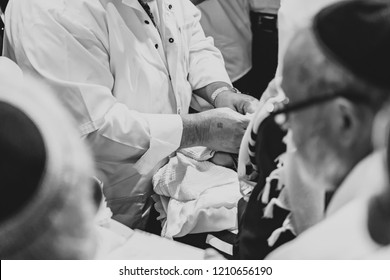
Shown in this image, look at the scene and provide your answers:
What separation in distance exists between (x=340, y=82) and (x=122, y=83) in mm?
649

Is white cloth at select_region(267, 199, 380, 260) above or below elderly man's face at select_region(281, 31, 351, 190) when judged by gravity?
below

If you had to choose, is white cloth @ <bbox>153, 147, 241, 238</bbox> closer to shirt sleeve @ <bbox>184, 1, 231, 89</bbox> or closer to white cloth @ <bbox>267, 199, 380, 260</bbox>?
shirt sleeve @ <bbox>184, 1, 231, 89</bbox>

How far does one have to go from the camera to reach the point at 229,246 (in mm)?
968

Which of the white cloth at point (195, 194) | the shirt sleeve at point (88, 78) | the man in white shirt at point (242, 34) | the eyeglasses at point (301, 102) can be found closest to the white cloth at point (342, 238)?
the eyeglasses at point (301, 102)

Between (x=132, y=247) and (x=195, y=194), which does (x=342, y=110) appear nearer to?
(x=132, y=247)

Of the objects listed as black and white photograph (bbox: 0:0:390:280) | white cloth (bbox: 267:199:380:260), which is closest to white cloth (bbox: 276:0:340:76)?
black and white photograph (bbox: 0:0:390:280)

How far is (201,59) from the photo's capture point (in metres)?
1.41

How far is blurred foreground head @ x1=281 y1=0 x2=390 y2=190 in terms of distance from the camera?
1.89ft

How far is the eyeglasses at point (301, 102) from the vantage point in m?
0.58

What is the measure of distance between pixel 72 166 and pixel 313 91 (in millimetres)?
313

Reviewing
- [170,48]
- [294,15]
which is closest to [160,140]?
[170,48]

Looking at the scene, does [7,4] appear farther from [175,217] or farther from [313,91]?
[313,91]

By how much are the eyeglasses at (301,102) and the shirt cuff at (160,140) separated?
0.41m

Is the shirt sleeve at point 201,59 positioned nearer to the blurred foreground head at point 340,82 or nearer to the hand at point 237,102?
the hand at point 237,102
